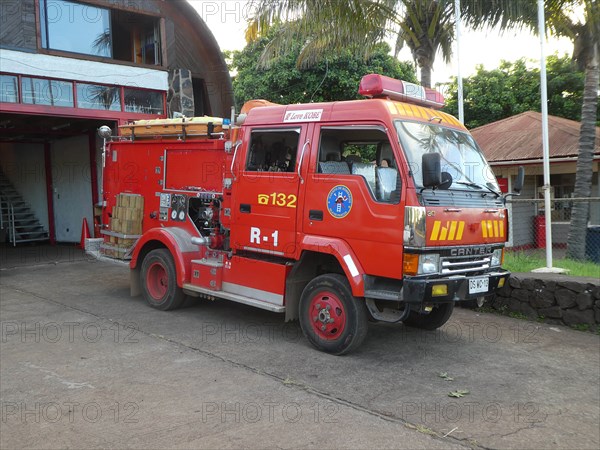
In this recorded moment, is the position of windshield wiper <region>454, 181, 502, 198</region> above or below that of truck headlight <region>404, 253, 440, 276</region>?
above

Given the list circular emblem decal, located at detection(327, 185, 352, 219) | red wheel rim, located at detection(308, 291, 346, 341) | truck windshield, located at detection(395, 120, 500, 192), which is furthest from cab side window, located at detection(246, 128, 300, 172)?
red wheel rim, located at detection(308, 291, 346, 341)

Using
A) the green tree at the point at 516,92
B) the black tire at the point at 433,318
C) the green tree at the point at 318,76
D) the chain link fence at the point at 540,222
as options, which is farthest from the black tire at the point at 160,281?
the green tree at the point at 516,92

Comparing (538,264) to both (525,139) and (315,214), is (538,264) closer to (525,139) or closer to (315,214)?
(315,214)

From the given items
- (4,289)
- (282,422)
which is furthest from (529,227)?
(4,289)

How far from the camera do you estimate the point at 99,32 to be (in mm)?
12109

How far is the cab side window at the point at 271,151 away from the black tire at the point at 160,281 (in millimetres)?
1938

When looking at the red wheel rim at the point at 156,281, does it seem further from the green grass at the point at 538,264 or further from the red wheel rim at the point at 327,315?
the green grass at the point at 538,264

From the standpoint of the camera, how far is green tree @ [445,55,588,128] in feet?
65.4

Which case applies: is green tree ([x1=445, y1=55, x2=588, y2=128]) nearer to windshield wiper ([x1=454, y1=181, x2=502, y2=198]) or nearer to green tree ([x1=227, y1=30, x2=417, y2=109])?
green tree ([x1=227, y1=30, x2=417, y2=109])

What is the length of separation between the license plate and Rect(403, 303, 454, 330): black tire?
87 cm

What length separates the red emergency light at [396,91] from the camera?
5.58 meters

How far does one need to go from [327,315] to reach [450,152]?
2141mm

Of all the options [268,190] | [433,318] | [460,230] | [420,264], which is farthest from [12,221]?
[460,230]

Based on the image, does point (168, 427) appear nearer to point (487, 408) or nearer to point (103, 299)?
point (487, 408)
